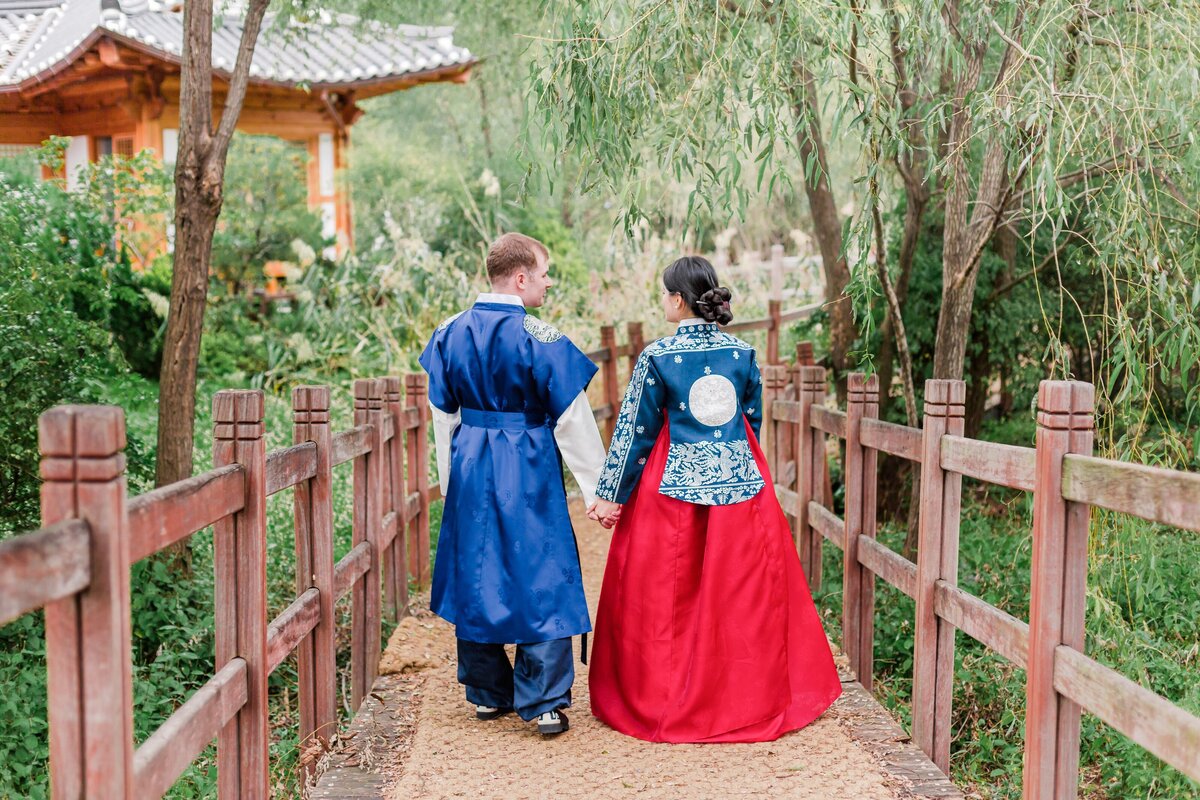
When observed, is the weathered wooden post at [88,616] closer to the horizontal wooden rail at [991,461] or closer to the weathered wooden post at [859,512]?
the horizontal wooden rail at [991,461]

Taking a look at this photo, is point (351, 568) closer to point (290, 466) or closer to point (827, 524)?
point (290, 466)

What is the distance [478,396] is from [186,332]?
5.58 feet

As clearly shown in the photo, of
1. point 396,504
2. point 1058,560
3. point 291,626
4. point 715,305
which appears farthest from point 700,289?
point 396,504

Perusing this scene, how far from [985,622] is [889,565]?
0.85m

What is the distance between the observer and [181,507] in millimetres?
2311

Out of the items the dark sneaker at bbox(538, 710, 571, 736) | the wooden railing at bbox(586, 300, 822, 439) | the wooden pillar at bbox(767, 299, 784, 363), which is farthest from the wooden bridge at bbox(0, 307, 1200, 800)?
the wooden pillar at bbox(767, 299, 784, 363)

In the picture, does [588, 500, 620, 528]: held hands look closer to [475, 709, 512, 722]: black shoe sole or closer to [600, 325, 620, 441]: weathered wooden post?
[475, 709, 512, 722]: black shoe sole

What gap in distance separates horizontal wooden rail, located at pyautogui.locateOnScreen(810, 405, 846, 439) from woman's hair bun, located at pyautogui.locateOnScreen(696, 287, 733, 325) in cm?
108

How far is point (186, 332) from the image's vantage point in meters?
4.87

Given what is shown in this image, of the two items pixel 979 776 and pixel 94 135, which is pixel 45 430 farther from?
pixel 94 135

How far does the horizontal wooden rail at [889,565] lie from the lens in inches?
145

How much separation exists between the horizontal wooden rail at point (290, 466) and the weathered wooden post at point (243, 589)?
170mm

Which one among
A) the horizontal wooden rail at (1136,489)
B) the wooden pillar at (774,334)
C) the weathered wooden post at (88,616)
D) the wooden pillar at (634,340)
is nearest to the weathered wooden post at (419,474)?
the horizontal wooden rail at (1136,489)

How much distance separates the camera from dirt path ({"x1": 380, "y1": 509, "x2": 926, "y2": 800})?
130 inches
